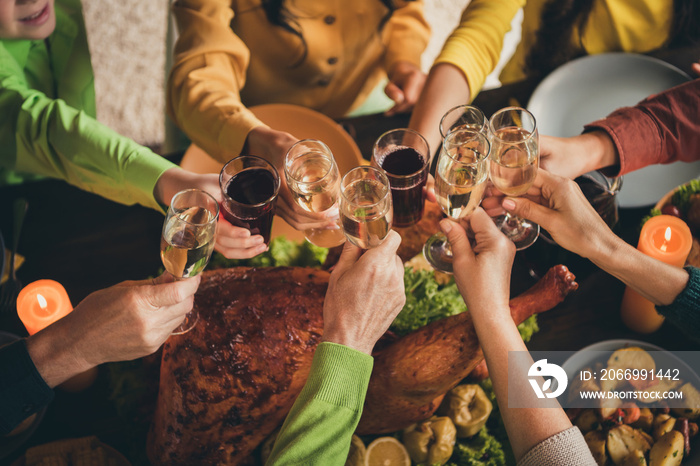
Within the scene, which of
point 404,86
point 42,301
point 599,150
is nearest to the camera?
point 42,301

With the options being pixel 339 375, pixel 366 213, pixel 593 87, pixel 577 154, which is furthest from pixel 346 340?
pixel 593 87

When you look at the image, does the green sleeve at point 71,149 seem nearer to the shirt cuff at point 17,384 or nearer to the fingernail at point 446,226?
the shirt cuff at point 17,384

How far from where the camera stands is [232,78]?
180 cm

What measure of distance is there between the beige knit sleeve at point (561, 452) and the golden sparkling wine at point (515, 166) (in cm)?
58

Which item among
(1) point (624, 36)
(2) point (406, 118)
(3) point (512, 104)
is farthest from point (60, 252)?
(1) point (624, 36)

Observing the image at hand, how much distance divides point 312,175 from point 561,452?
0.87 m

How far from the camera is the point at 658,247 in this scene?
142 cm

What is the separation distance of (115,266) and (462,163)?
46.0 inches

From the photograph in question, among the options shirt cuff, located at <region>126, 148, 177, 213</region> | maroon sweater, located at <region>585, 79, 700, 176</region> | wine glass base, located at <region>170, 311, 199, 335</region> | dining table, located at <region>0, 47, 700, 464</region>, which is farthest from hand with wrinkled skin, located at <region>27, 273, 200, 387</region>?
maroon sweater, located at <region>585, 79, 700, 176</region>

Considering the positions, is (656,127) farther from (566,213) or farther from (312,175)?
(312,175)

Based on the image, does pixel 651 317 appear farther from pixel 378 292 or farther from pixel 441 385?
pixel 378 292

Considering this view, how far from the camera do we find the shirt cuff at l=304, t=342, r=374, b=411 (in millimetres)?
1138

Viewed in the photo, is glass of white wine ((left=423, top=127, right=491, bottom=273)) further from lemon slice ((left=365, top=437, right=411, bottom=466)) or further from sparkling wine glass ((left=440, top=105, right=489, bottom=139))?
lemon slice ((left=365, top=437, right=411, bottom=466))

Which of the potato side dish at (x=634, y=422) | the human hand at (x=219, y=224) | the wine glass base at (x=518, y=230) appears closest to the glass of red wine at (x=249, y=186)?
the human hand at (x=219, y=224)
